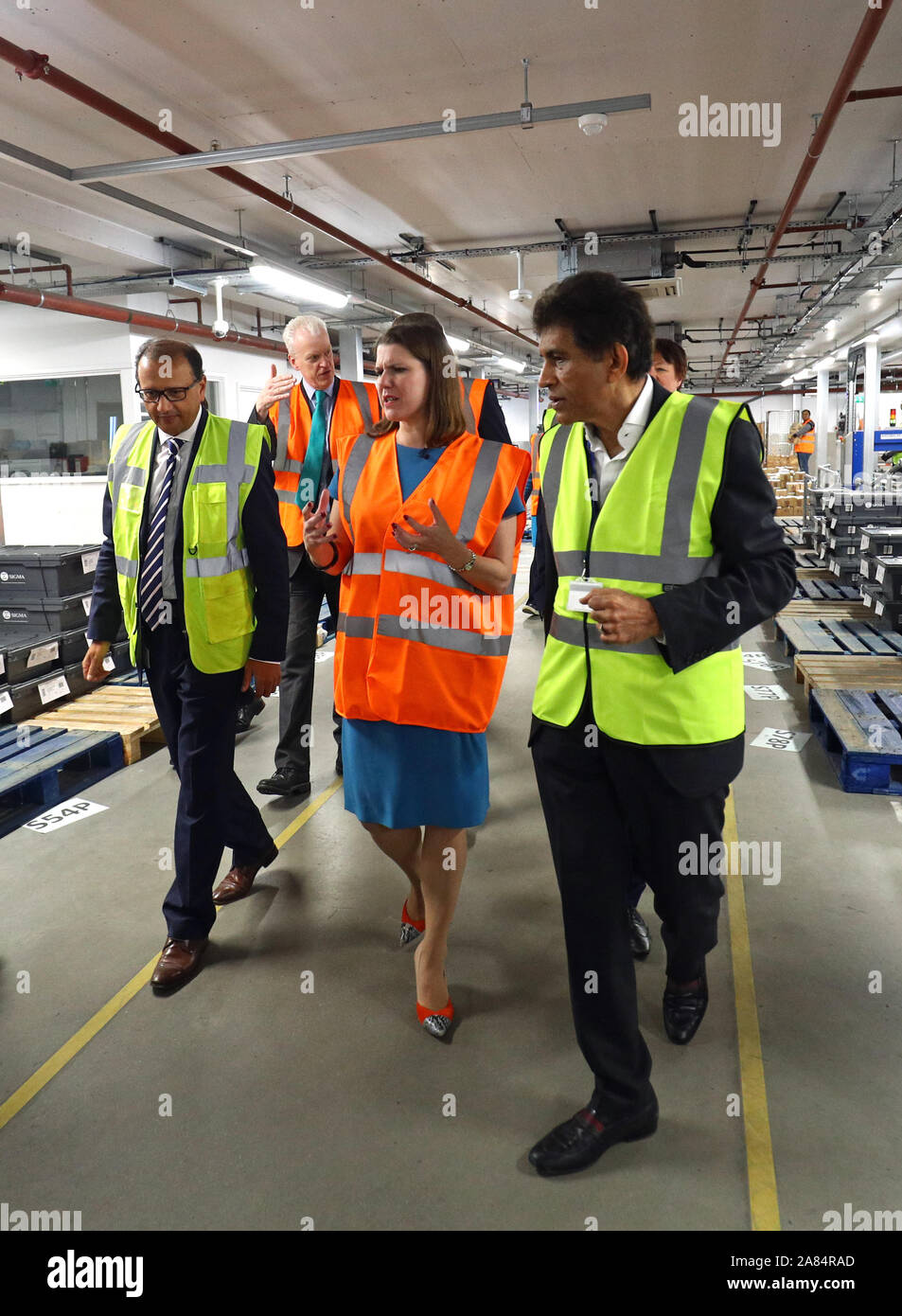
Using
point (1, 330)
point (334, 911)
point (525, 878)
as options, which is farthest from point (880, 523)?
point (1, 330)

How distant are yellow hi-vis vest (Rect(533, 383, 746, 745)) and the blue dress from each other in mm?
554

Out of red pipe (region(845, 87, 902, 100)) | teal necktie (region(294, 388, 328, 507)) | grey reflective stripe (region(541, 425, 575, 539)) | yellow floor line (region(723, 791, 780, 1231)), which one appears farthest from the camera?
red pipe (region(845, 87, 902, 100))

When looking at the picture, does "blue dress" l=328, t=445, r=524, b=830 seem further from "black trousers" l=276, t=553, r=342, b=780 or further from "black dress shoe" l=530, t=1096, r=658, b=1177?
"black trousers" l=276, t=553, r=342, b=780

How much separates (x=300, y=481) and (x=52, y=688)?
2485 millimetres

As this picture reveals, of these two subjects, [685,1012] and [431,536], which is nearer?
[431,536]

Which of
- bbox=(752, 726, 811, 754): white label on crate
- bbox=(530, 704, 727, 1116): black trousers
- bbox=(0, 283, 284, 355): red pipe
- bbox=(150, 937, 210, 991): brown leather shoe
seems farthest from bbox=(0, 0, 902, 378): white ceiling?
bbox=(150, 937, 210, 991): brown leather shoe

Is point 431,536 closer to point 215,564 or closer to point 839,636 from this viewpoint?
point 215,564

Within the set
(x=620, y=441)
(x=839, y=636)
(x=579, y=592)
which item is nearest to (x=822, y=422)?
(x=839, y=636)

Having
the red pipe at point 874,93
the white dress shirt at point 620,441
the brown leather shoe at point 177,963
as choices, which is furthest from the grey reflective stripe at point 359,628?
the red pipe at point 874,93

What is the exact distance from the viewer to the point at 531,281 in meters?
14.6

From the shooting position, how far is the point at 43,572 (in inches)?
228

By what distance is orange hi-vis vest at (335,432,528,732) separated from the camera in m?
2.46

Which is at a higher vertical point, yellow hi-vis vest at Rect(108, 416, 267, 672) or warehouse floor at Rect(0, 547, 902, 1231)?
yellow hi-vis vest at Rect(108, 416, 267, 672)

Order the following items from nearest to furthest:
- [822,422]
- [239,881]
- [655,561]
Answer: [655,561]
[239,881]
[822,422]
